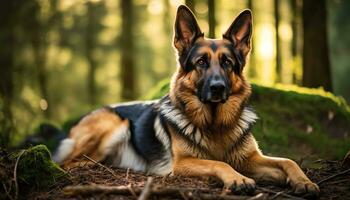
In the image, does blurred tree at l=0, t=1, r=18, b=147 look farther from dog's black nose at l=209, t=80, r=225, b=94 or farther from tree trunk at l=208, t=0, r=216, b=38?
dog's black nose at l=209, t=80, r=225, b=94

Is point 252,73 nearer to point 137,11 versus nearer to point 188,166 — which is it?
point 137,11

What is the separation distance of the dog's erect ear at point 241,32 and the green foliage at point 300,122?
2.55m

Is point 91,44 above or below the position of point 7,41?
below

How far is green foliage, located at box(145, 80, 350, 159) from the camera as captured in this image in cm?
A: 845

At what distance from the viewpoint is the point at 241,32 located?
247 inches

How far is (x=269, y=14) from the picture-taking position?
944 inches

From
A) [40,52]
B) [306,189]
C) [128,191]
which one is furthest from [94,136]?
[40,52]

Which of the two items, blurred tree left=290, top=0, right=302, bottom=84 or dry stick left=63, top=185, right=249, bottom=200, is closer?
dry stick left=63, top=185, right=249, bottom=200

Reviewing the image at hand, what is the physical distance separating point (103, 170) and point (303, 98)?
15.5ft

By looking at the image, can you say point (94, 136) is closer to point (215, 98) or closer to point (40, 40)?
point (215, 98)

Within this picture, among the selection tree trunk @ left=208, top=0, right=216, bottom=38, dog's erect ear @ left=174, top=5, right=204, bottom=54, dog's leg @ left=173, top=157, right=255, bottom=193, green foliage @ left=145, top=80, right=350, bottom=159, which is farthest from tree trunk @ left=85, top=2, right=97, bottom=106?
dog's leg @ left=173, top=157, right=255, bottom=193

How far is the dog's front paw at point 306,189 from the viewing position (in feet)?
15.4

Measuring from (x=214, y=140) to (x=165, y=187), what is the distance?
5.80 feet

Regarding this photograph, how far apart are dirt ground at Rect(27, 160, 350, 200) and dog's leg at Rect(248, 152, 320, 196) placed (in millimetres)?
113
